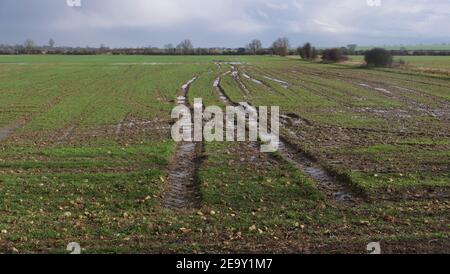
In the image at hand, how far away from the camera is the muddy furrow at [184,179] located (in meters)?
10.1

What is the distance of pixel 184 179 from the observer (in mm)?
12016

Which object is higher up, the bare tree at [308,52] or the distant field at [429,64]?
the bare tree at [308,52]

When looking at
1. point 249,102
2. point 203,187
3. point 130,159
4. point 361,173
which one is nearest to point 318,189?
point 361,173

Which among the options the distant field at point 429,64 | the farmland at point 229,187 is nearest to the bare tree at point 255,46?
the distant field at point 429,64

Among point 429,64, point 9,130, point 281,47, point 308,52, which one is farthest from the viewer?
point 281,47

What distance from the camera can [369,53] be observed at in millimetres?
76500

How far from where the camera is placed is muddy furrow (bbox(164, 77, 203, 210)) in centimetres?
1009

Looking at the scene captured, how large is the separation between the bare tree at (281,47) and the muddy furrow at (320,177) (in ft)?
489

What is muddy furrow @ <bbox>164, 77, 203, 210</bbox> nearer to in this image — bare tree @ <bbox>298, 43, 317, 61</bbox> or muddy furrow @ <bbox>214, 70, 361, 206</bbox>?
muddy furrow @ <bbox>214, 70, 361, 206</bbox>

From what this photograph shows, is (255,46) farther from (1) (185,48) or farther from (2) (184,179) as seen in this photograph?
(2) (184,179)

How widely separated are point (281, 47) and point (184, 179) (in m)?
Result: 156

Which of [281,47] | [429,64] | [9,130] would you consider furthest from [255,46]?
[9,130]

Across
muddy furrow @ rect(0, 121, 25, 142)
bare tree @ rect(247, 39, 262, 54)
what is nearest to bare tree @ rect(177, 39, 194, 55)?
bare tree @ rect(247, 39, 262, 54)

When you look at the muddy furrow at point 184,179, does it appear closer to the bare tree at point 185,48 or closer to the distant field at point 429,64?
the distant field at point 429,64
